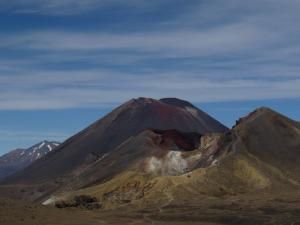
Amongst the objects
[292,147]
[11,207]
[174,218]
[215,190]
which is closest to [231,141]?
[292,147]

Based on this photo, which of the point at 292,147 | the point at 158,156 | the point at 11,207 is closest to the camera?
the point at 11,207

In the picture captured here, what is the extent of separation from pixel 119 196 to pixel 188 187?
1348 cm

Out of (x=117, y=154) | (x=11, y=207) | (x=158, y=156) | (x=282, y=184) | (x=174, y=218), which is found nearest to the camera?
(x=11, y=207)

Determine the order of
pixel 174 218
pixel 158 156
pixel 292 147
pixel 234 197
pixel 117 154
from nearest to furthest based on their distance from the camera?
pixel 174 218 → pixel 234 197 → pixel 292 147 → pixel 158 156 → pixel 117 154

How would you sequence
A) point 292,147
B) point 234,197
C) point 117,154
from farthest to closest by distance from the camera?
point 117,154, point 292,147, point 234,197

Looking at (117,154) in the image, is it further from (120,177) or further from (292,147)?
(292,147)

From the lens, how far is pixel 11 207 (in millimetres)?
80500

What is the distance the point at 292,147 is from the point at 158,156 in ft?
106

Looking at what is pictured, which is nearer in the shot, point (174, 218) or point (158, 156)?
point (174, 218)

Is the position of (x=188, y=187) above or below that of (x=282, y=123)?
below

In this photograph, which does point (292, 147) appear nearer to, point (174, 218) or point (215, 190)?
point (215, 190)

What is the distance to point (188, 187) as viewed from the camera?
130 meters

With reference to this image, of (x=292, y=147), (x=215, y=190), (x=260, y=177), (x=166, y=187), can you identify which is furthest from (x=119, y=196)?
(x=292, y=147)

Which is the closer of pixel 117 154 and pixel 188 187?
pixel 188 187
